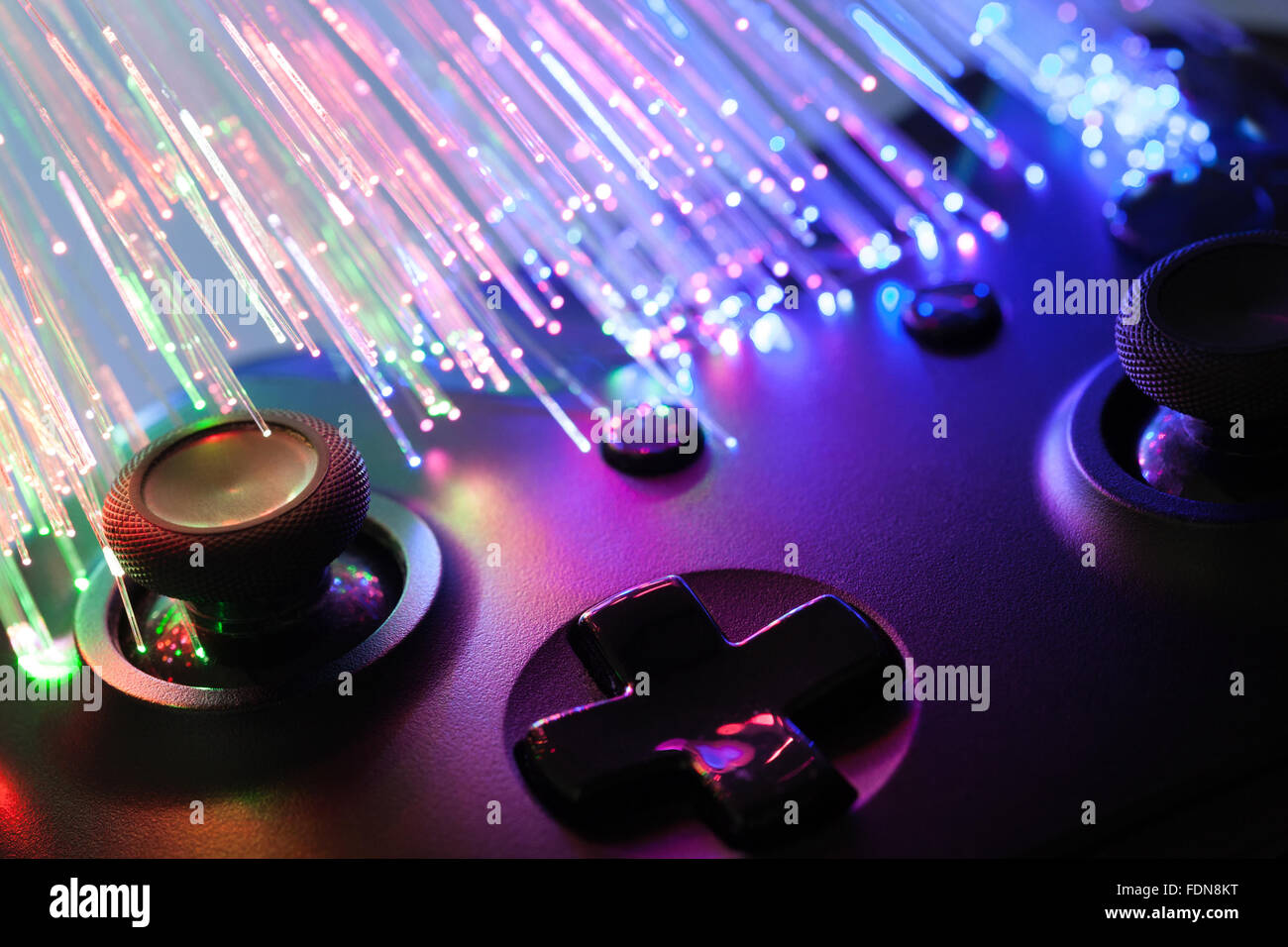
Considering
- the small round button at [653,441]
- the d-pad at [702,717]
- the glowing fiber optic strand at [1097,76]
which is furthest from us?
the glowing fiber optic strand at [1097,76]

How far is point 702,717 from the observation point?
0.68 metres

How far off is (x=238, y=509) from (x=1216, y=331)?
567 mm

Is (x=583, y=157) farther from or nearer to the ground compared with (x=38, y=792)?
farther from the ground

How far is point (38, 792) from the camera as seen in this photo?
688 millimetres

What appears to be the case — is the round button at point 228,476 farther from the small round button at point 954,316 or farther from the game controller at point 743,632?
the small round button at point 954,316

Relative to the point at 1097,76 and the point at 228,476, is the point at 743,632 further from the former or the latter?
the point at 1097,76

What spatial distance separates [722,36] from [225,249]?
A: 557 millimetres

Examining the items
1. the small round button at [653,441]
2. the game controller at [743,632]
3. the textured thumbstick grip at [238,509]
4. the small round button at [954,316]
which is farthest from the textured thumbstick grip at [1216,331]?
the textured thumbstick grip at [238,509]

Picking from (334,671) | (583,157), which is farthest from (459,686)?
(583,157)

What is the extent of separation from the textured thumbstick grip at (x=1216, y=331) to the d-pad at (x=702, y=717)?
223mm

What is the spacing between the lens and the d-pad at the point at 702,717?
2.04 feet

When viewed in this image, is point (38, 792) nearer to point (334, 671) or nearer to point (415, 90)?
point (334, 671)

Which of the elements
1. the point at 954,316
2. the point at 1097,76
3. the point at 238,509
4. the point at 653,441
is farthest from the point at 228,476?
the point at 1097,76

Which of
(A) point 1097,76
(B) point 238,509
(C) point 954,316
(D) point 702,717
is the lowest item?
(D) point 702,717
